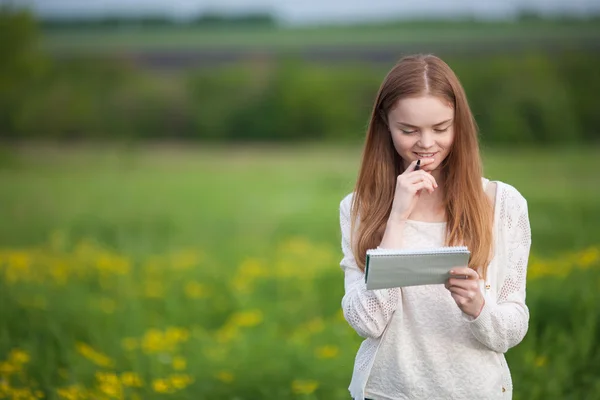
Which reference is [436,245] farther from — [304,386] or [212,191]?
[212,191]

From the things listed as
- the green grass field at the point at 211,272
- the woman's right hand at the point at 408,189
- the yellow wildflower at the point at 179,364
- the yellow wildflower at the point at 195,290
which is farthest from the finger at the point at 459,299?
the yellow wildflower at the point at 195,290

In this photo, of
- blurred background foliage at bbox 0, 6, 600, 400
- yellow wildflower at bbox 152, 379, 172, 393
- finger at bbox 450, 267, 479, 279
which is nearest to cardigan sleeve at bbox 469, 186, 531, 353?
finger at bbox 450, 267, 479, 279

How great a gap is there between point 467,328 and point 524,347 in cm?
163

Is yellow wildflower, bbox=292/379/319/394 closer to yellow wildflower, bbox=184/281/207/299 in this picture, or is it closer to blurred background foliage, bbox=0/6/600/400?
blurred background foliage, bbox=0/6/600/400

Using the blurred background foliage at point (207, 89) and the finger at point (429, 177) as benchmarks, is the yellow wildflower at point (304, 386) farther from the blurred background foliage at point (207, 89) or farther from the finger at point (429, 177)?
the blurred background foliage at point (207, 89)

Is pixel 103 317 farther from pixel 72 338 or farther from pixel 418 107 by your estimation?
pixel 418 107

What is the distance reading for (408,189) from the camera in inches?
80.7

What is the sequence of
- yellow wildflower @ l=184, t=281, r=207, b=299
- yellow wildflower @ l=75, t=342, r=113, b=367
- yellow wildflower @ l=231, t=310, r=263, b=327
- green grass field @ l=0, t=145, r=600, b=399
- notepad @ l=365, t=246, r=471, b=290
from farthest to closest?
yellow wildflower @ l=184, t=281, r=207, b=299 → yellow wildflower @ l=231, t=310, r=263, b=327 → yellow wildflower @ l=75, t=342, r=113, b=367 → green grass field @ l=0, t=145, r=600, b=399 → notepad @ l=365, t=246, r=471, b=290

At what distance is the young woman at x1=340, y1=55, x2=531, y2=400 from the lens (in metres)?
2.06

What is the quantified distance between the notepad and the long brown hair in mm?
183

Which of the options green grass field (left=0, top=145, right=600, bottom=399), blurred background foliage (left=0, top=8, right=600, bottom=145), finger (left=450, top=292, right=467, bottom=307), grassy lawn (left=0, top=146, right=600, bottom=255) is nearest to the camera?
finger (left=450, top=292, right=467, bottom=307)

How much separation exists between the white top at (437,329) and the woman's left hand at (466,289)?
0.29ft

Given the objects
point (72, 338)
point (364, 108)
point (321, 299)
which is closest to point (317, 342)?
point (321, 299)

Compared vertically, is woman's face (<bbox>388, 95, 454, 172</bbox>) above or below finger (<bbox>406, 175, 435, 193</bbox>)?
above
